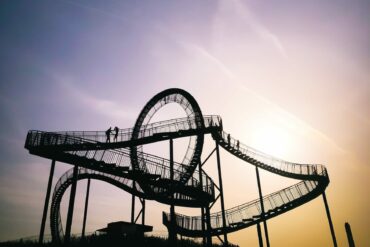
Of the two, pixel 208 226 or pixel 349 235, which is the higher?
pixel 208 226

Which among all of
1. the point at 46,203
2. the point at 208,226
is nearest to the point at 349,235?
the point at 208,226

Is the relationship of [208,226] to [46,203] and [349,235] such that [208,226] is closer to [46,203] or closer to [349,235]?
[46,203]

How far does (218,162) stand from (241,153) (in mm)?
2882

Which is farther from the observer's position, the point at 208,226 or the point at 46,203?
the point at 208,226

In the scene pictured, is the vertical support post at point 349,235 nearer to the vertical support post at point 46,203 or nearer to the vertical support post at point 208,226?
the vertical support post at point 208,226

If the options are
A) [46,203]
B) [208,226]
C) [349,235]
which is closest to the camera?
[46,203]

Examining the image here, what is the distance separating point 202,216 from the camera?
1680cm

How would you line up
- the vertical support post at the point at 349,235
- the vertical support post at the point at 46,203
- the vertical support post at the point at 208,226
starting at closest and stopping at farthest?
the vertical support post at the point at 46,203, the vertical support post at the point at 208,226, the vertical support post at the point at 349,235

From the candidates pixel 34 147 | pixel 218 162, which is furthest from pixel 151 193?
pixel 34 147

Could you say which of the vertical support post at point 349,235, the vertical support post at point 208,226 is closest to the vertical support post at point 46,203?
the vertical support post at point 208,226

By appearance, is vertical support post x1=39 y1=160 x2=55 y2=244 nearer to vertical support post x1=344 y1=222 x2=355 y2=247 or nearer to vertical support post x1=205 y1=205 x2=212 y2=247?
vertical support post x1=205 y1=205 x2=212 y2=247

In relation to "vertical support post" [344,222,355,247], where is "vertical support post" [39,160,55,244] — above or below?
above

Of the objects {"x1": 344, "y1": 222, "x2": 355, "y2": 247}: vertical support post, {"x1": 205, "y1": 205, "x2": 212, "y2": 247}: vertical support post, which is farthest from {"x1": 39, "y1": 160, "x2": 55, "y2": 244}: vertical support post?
{"x1": 344, "y1": 222, "x2": 355, "y2": 247}: vertical support post

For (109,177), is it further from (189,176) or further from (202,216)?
(202,216)
